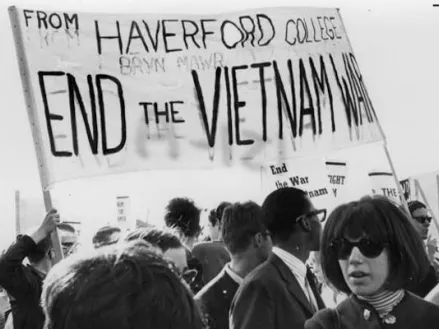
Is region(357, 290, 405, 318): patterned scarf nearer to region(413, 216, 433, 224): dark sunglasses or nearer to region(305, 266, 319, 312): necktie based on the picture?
region(305, 266, 319, 312): necktie

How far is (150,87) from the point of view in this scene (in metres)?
4.70

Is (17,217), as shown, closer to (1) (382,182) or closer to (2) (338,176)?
(1) (382,182)

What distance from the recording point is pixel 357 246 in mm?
3379

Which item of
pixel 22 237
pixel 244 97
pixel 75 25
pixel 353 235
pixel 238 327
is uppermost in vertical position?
pixel 75 25

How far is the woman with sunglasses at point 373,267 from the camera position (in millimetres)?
3205

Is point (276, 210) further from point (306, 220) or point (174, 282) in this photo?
point (174, 282)

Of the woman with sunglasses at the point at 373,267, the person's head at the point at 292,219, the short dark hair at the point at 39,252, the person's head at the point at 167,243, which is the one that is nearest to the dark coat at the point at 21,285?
the short dark hair at the point at 39,252

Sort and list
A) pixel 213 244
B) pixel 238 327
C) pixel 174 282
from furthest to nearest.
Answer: pixel 213 244 < pixel 238 327 < pixel 174 282

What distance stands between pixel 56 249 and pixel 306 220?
1123mm

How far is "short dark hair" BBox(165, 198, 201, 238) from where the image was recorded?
5.71 meters

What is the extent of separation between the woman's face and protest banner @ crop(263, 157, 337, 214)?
170 cm

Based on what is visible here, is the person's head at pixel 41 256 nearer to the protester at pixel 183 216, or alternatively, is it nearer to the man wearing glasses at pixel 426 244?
the protester at pixel 183 216

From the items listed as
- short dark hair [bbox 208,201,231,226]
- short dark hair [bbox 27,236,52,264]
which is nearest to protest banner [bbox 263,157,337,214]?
short dark hair [bbox 208,201,231,226]

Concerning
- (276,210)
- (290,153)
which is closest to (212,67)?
(290,153)
